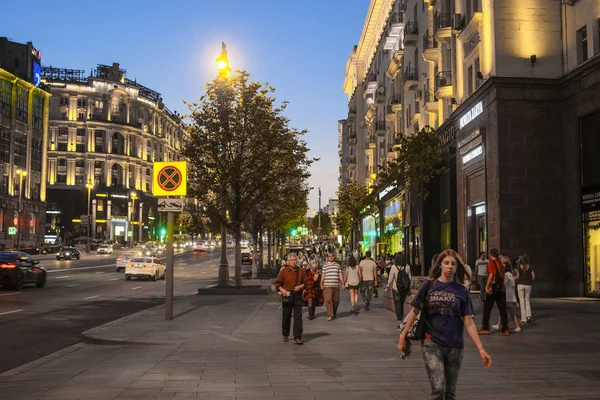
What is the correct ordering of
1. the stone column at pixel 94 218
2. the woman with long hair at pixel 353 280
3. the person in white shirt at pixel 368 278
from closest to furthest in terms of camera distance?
the woman with long hair at pixel 353 280 < the person in white shirt at pixel 368 278 < the stone column at pixel 94 218

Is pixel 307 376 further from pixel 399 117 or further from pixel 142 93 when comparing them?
pixel 142 93

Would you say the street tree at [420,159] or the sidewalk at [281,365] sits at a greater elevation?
the street tree at [420,159]

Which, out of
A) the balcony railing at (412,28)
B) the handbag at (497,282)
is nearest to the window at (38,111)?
the balcony railing at (412,28)

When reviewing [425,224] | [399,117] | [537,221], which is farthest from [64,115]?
[537,221]

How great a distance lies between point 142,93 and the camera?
13788cm

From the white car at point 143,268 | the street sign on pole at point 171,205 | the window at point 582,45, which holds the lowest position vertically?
the white car at point 143,268

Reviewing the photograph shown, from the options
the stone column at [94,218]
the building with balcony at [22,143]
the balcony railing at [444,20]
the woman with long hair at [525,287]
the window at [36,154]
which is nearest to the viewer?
the woman with long hair at [525,287]

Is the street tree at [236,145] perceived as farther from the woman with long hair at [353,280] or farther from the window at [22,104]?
the window at [22,104]

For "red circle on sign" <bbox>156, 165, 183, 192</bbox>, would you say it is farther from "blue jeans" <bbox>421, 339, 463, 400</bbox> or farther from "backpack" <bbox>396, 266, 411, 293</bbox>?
"blue jeans" <bbox>421, 339, 463, 400</bbox>

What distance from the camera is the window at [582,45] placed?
25.7 metres

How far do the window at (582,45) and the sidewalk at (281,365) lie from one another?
44.0ft

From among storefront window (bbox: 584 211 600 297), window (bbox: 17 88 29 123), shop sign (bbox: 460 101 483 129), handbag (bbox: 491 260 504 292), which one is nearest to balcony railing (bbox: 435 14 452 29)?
shop sign (bbox: 460 101 483 129)

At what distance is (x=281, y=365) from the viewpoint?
33.1 feet

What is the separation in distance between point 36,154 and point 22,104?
7412 mm
